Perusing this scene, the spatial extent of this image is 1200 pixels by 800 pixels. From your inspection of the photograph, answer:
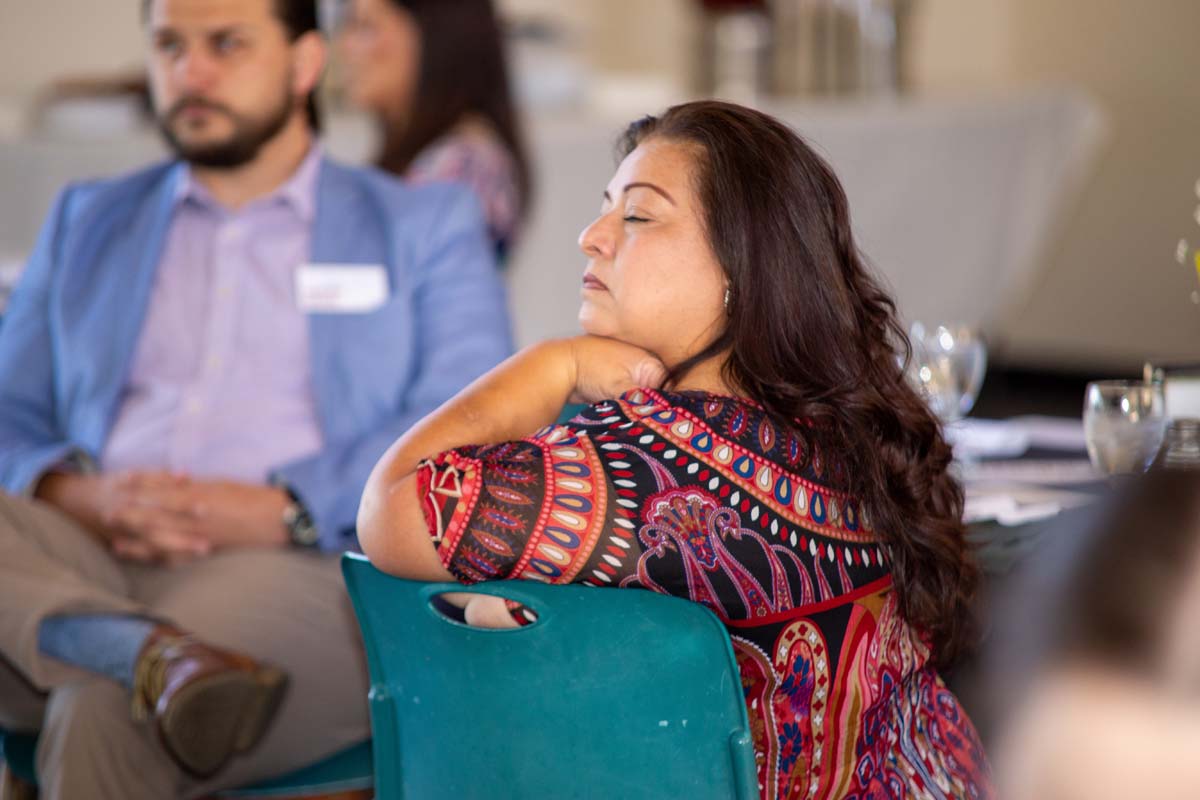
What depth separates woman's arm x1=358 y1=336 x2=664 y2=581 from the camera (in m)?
1.00

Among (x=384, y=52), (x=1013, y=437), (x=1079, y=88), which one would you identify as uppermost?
(x=384, y=52)

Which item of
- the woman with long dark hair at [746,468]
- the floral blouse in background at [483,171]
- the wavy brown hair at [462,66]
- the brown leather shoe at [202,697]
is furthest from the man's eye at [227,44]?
the woman with long dark hair at [746,468]

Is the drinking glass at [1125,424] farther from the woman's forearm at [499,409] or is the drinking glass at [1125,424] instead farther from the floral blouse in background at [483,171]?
the floral blouse in background at [483,171]

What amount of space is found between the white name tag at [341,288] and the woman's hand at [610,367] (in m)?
0.85

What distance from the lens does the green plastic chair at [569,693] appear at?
92 centimetres

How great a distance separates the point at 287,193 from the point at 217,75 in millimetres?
203

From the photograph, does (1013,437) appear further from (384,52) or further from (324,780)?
(384,52)

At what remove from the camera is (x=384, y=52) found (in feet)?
9.67

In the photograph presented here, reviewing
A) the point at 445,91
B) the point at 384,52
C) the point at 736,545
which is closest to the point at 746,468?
the point at 736,545

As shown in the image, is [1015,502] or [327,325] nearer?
[1015,502]

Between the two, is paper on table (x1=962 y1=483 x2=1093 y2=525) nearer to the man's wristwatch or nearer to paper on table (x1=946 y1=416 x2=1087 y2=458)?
paper on table (x1=946 y1=416 x2=1087 y2=458)

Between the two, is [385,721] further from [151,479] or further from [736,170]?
[151,479]

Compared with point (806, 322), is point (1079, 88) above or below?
below

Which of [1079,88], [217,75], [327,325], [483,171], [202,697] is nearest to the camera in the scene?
[202,697]
